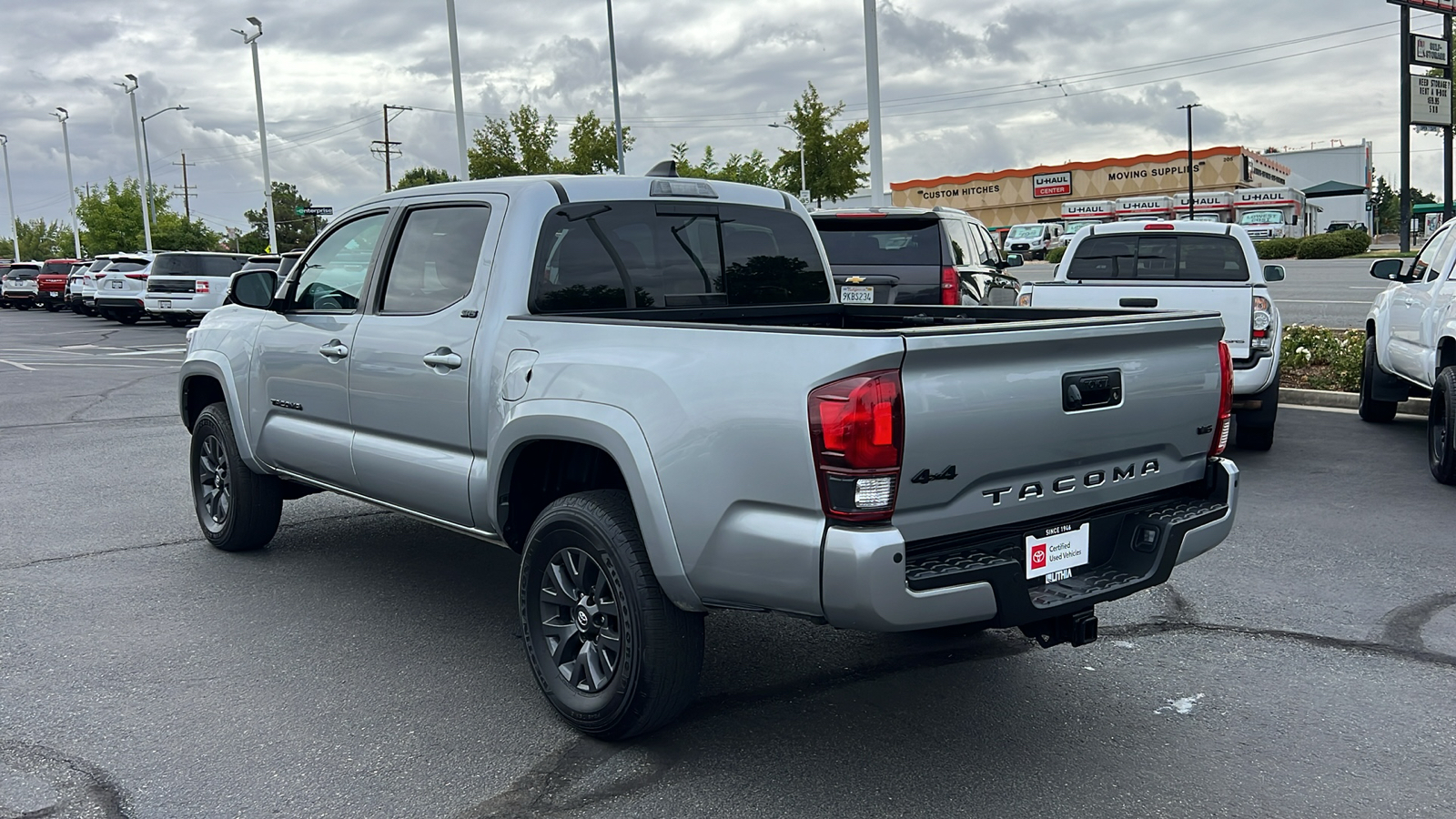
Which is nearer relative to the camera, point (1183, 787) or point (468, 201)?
point (1183, 787)

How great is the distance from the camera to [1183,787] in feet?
11.7

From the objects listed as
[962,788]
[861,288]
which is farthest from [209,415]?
[861,288]

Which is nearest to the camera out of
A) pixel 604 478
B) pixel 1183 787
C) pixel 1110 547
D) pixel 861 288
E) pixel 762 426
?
pixel 762 426

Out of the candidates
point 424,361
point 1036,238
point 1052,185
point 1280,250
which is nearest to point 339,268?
point 424,361

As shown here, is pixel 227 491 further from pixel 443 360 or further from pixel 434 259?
pixel 443 360

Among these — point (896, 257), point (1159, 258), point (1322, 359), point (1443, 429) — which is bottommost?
point (1443, 429)

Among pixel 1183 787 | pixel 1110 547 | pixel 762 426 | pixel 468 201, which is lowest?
pixel 1183 787

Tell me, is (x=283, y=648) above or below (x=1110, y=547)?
below

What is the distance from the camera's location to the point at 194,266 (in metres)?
28.5

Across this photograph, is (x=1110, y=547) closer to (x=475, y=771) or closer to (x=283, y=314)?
(x=475, y=771)

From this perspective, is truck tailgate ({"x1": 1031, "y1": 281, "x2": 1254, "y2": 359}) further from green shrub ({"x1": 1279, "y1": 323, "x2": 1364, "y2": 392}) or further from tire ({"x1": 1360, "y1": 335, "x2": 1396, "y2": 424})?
green shrub ({"x1": 1279, "y1": 323, "x2": 1364, "y2": 392})

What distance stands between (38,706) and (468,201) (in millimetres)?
2525

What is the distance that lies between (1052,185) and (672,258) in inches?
3542

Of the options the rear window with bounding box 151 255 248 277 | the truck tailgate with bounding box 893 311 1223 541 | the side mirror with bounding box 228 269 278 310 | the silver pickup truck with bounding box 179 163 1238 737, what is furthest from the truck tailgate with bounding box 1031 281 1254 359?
the rear window with bounding box 151 255 248 277
